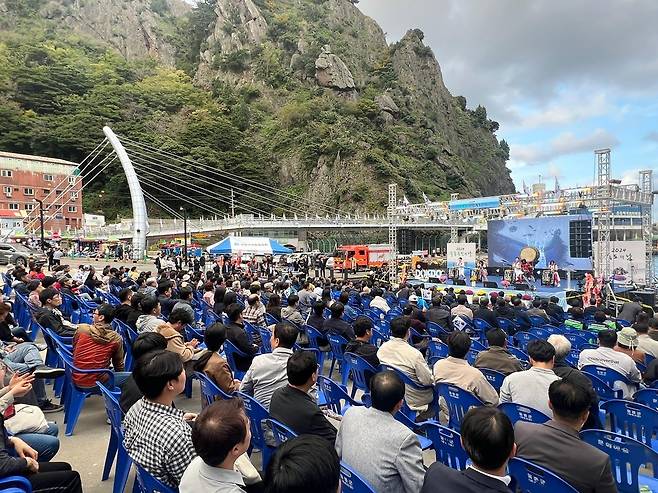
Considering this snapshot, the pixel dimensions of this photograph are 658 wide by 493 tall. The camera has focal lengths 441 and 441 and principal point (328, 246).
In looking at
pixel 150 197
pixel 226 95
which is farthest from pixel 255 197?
pixel 226 95

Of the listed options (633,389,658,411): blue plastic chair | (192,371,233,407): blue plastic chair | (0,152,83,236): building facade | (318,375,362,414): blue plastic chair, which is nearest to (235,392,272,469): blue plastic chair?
(192,371,233,407): blue plastic chair

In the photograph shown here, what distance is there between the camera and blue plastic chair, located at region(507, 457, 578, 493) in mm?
1837

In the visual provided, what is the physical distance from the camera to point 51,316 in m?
5.49

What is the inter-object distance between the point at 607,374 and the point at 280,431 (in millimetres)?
3464

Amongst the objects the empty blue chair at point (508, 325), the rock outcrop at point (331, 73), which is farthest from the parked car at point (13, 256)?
the rock outcrop at point (331, 73)

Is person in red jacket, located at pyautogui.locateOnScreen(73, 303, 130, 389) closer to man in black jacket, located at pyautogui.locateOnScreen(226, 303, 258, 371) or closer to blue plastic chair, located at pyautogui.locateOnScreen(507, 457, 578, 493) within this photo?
man in black jacket, located at pyautogui.locateOnScreen(226, 303, 258, 371)

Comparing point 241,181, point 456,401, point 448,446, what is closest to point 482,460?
point 448,446

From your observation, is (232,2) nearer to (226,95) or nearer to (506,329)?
(226,95)

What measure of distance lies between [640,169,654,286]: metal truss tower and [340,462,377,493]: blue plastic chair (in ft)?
63.1

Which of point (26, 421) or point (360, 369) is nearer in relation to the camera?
point (26, 421)

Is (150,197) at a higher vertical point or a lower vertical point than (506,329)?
higher

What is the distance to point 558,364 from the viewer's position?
14.1 feet

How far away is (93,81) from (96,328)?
216 feet

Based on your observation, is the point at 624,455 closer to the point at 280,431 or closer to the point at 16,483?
the point at 280,431
